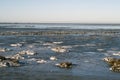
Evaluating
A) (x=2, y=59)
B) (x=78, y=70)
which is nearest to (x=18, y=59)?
(x=2, y=59)

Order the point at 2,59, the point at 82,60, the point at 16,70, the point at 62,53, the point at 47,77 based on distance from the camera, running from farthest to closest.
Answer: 1. the point at 62,53
2. the point at 82,60
3. the point at 2,59
4. the point at 16,70
5. the point at 47,77

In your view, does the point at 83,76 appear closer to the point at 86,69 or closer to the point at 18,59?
the point at 86,69

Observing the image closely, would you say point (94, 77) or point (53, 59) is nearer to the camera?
point (94, 77)

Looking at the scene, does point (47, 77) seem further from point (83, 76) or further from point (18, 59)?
point (18, 59)

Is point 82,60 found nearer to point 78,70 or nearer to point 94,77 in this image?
point 78,70

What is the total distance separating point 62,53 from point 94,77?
16.0 meters

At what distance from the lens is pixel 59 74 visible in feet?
92.8

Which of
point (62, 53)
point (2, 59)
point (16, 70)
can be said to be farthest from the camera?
point (62, 53)

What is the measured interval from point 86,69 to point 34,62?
675cm

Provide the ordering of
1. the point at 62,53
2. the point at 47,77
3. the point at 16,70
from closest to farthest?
the point at 47,77 < the point at 16,70 < the point at 62,53

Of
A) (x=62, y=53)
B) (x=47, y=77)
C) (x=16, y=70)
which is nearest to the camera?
(x=47, y=77)

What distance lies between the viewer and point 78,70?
1198 inches

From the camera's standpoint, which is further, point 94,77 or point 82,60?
point 82,60

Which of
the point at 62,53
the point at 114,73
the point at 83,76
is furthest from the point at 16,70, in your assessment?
the point at 62,53
